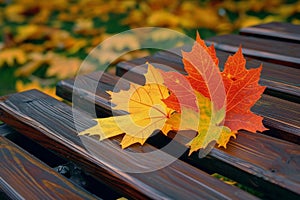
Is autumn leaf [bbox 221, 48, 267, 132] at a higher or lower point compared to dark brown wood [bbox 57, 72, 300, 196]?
higher

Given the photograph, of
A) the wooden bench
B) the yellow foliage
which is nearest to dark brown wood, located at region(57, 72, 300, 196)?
the wooden bench

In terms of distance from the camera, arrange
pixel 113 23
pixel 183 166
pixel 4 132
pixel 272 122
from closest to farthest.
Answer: pixel 183 166 → pixel 272 122 → pixel 4 132 → pixel 113 23

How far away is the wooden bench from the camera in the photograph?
86cm

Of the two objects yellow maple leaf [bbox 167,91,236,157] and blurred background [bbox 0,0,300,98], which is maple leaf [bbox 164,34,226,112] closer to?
yellow maple leaf [bbox 167,91,236,157]

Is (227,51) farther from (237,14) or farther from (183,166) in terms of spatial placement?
(237,14)

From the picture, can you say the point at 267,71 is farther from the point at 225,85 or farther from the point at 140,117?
the point at 140,117

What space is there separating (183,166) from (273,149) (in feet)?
0.66

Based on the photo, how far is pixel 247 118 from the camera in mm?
1021

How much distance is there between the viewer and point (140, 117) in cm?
104

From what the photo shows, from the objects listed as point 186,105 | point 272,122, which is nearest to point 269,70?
point 272,122

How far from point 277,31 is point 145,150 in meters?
1.10

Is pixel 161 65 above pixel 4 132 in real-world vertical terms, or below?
above

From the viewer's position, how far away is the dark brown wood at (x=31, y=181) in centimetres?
92

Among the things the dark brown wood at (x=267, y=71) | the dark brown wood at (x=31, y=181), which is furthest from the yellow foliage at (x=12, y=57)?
the dark brown wood at (x=31, y=181)
